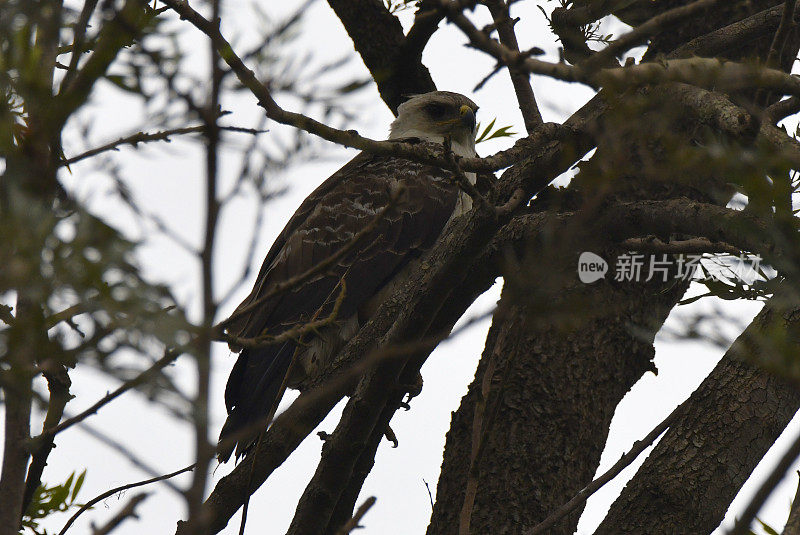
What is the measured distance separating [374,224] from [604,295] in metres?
1.96

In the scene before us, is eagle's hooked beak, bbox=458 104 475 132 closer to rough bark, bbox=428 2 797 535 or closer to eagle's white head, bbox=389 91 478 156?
eagle's white head, bbox=389 91 478 156

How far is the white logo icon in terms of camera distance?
3771 mm

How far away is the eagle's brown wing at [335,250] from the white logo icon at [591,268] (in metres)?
1.29

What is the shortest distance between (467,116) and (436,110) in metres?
0.24

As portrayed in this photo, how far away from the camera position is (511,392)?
11.8ft

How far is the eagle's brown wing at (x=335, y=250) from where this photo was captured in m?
4.71

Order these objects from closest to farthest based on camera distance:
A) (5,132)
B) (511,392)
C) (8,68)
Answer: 1. (5,132)
2. (8,68)
3. (511,392)

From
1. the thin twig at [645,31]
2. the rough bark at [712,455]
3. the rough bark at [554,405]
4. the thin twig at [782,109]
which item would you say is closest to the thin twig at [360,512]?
the thin twig at [645,31]

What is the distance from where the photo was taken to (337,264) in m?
4.67

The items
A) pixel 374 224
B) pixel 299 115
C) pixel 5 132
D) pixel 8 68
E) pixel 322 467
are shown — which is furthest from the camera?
pixel 322 467

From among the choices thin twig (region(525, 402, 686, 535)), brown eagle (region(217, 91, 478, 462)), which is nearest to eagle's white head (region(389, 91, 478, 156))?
brown eagle (region(217, 91, 478, 462))

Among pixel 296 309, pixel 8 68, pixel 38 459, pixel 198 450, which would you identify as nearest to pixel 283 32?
pixel 8 68

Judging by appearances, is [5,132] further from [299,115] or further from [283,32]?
[299,115]

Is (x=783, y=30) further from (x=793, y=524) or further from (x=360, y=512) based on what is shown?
(x=360, y=512)
